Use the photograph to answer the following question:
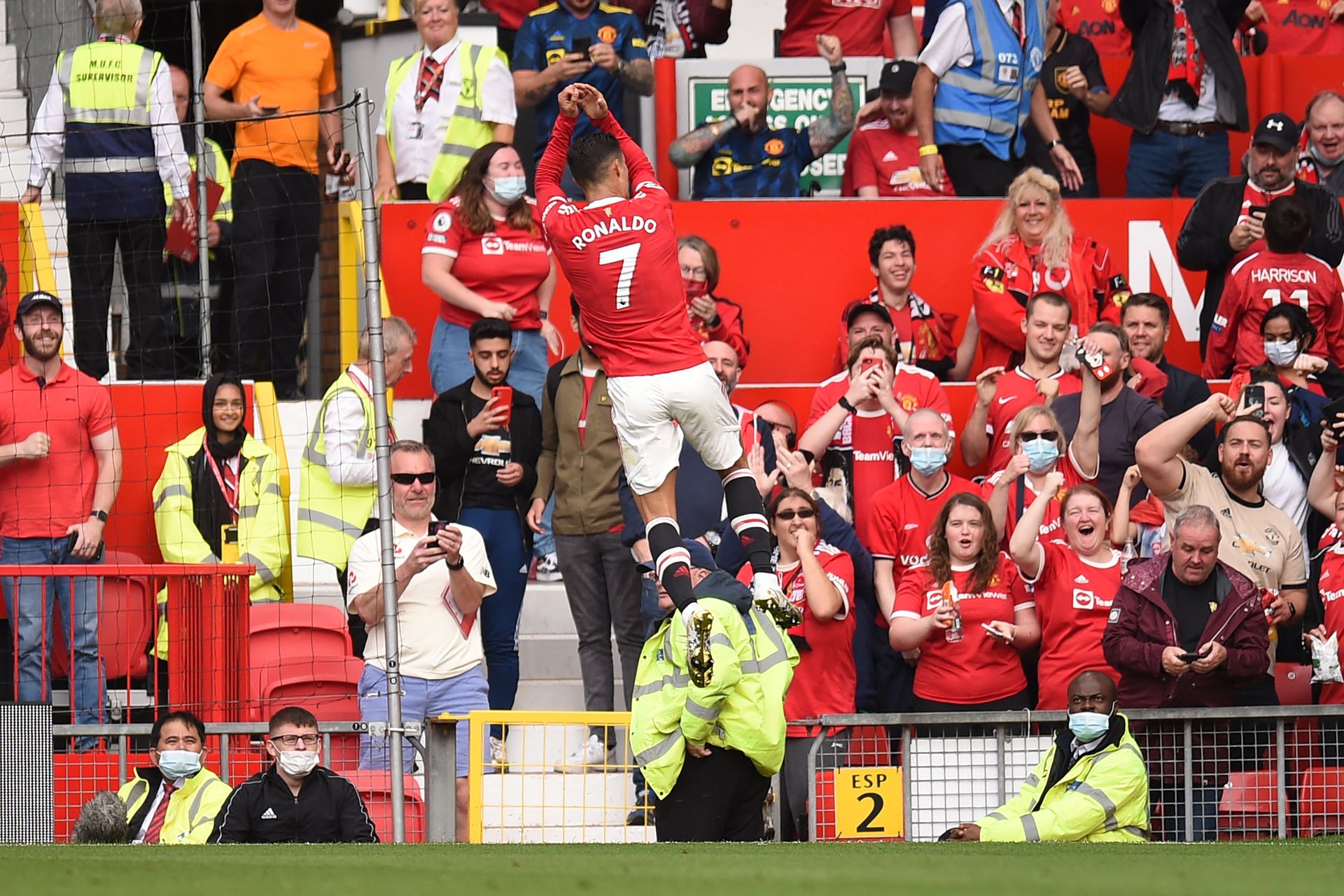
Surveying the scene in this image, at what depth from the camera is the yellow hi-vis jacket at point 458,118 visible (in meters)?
12.0

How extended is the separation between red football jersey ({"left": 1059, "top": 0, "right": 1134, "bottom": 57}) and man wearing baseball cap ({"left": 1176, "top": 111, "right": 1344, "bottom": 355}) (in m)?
3.57

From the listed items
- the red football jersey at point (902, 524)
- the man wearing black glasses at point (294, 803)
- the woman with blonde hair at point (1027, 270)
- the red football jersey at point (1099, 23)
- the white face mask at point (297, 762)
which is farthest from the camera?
the red football jersey at point (1099, 23)

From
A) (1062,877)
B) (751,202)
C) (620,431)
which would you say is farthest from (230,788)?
(751,202)

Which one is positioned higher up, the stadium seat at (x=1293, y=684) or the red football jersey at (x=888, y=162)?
the red football jersey at (x=888, y=162)

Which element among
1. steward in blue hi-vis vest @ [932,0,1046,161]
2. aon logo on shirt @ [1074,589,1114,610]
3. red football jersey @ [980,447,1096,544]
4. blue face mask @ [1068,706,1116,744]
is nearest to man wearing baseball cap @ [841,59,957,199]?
steward in blue hi-vis vest @ [932,0,1046,161]

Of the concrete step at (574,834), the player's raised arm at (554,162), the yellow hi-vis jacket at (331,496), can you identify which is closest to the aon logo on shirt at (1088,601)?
the concrete step at (574,834)

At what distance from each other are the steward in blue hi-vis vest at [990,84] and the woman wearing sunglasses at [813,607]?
4079 mm

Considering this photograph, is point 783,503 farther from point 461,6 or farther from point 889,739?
point 461,6

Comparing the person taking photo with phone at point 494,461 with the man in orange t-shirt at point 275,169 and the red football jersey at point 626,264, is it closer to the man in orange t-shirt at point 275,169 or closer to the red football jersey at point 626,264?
the red football jersey at point 626,264

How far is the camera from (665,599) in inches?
291

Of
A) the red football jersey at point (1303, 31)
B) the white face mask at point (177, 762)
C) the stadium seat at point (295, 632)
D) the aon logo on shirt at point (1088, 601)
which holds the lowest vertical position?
the white face mask at point (177, 762)

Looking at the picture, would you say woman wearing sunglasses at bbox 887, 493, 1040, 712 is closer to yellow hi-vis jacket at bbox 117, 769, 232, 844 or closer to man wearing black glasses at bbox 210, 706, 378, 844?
man wearing black glasses at bbox 210, 706, 378, 844

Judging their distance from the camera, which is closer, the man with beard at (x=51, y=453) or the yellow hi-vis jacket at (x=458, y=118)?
the man with beard at (x=51, y=453)

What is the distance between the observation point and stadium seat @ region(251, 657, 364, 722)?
9398mm
